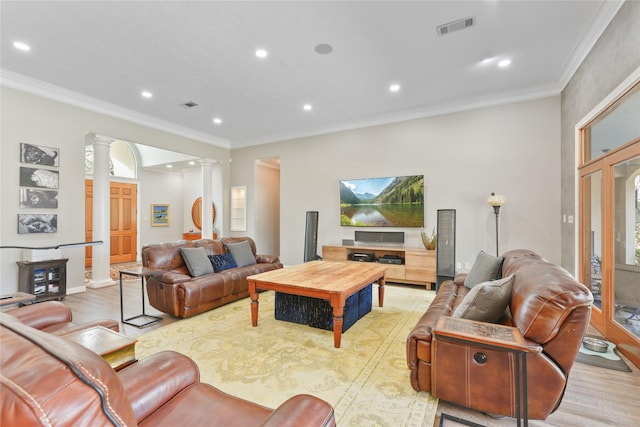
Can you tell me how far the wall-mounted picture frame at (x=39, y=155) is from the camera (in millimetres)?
4154

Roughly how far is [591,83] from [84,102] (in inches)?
273

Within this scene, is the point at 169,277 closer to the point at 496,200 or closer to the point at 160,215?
the point at 496,200

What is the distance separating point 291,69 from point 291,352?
11.1 ft

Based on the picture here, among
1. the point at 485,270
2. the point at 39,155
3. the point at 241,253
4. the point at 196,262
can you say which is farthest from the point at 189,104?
the point at 485,270

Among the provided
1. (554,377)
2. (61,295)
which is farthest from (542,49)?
(61,295)

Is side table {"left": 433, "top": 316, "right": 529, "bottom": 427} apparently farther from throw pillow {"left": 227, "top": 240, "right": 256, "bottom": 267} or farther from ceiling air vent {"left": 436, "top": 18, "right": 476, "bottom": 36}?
throw pillow {"left": 227, "top": 240, "right": 256, "bottom": 267}

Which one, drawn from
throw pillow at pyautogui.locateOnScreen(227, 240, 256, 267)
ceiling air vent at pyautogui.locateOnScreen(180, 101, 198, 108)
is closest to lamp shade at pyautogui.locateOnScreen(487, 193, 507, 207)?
throw pillow at pyautogui.locateOnScreen(227, 240, 256, 267)

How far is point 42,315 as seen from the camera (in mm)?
1946

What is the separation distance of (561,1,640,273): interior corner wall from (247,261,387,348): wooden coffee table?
2682 mm

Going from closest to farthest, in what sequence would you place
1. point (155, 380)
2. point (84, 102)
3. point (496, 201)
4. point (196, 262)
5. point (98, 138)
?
point (155, 380) → point (196, 262) → point (496, 201) → point (84, 102) → point (98, 138)

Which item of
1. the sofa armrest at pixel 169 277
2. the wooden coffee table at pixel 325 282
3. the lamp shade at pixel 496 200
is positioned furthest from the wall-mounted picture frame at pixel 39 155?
the lamp shade at pixel 496 200

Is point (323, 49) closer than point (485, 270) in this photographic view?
No

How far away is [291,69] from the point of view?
12.7 feet

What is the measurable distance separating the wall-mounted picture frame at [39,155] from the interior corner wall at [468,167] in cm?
419
